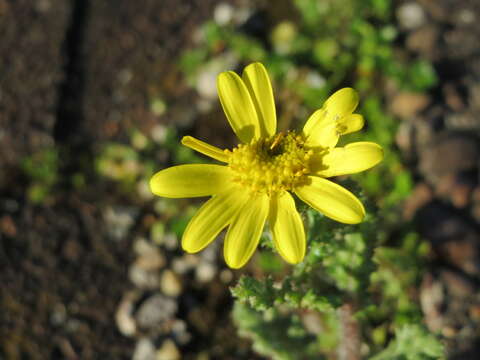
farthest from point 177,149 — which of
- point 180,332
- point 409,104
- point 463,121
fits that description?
point 463,121

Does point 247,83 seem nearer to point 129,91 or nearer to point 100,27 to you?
point 129,91

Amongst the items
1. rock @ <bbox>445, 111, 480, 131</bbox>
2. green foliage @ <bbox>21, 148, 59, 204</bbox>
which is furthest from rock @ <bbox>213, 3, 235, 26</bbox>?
rock @ <bbox>445, 111, 480, 131</bbox>

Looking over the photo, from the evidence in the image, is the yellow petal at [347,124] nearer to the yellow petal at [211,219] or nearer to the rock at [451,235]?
the yellow petal at [211,219]

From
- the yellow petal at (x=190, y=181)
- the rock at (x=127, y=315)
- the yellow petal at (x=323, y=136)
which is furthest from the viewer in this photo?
the rock at (x=127, y=315)

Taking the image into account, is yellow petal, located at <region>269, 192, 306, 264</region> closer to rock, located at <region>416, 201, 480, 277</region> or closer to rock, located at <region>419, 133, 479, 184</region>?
rock, located at <region>416, 201, 480, 277</region>

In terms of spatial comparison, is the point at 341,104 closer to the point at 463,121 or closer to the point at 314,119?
the point at 314,119

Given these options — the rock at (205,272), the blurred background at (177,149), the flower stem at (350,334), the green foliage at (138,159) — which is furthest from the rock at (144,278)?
the flower stem at (350,334)
